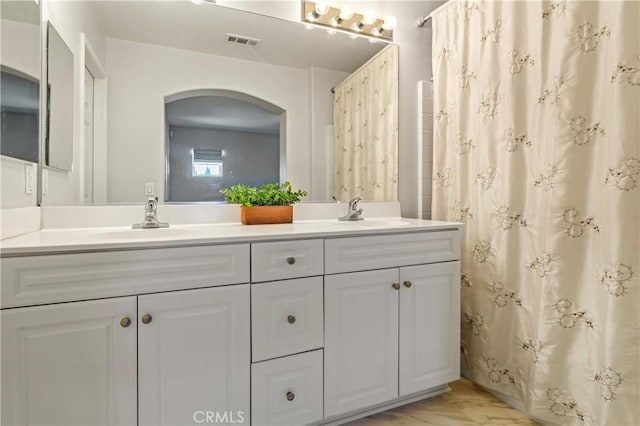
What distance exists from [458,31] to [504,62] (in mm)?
401

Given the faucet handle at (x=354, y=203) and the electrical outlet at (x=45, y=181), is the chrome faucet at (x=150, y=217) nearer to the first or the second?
the electrical outlet at (x=45, y=181)

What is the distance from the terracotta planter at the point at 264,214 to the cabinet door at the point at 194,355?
50 cm

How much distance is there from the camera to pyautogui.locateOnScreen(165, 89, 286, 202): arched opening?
1.64 metres

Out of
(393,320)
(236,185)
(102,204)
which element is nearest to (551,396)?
(393,320)

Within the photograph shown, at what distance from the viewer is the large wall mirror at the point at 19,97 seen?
1070mm

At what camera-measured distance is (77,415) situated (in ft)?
3.27

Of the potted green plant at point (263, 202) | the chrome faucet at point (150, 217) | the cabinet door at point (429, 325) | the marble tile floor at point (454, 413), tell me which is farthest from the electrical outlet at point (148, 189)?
the marble tile floor at point (454, 413)

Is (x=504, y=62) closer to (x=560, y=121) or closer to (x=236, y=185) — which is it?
(x=560, y=121)

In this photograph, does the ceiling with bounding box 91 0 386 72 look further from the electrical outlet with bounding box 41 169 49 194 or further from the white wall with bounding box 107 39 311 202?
the electrical outlet with bounding box 41 169 49 194

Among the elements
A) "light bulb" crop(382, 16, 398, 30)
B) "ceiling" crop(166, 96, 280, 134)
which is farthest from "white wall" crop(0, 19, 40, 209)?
"light bulb" crop(382, 16, 398, 30)

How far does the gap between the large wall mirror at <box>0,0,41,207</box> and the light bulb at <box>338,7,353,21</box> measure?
4.70ft

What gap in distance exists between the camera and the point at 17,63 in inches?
44.8

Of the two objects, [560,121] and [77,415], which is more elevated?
[560,121]

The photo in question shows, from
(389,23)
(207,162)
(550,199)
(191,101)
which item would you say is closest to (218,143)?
(207,162)
